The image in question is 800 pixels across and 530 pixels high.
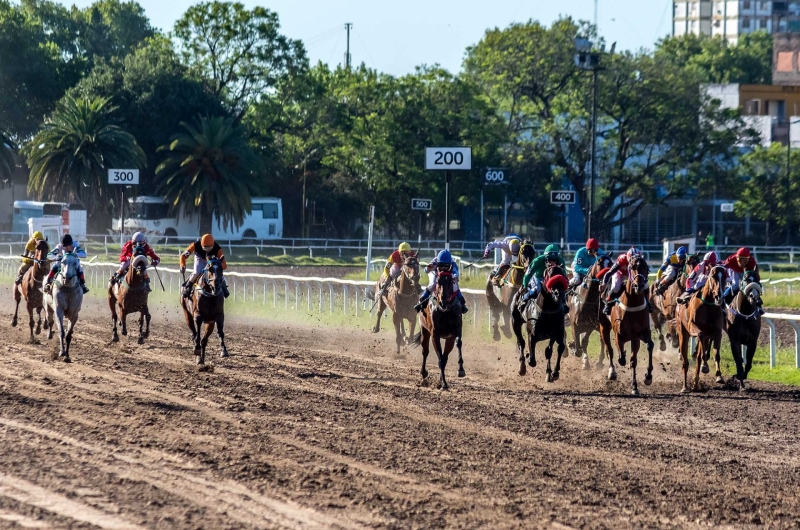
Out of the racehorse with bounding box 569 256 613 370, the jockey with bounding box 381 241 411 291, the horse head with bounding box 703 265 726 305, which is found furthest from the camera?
the jockey with bounding box 381 241 411 291

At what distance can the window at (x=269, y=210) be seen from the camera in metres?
59.5

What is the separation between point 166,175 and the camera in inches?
2275

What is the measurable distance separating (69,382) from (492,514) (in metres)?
7.67

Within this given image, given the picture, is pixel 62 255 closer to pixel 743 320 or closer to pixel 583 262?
pixel 583 262

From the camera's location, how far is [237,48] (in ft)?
212

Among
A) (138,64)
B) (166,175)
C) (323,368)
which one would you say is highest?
(138,64)

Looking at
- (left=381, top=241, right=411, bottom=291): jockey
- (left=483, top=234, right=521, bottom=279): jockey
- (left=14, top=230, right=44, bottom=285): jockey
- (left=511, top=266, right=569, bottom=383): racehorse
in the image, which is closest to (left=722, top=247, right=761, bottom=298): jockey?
(left=511, top=266, right=569, bottom=383): racehorse

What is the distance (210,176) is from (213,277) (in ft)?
129

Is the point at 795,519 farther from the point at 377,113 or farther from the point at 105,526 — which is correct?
the point at 377,113

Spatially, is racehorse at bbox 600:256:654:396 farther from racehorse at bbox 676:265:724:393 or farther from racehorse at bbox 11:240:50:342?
racehorse at bbox 11:240:50:342

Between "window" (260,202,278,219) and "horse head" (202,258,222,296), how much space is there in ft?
143

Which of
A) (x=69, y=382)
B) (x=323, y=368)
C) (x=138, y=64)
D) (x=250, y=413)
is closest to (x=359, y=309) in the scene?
(x=323, y=368)

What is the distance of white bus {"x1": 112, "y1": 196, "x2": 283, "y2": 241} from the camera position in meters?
56.0

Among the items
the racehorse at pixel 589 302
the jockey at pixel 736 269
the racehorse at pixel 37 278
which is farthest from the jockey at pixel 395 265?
the jockey at pixel 736 269
